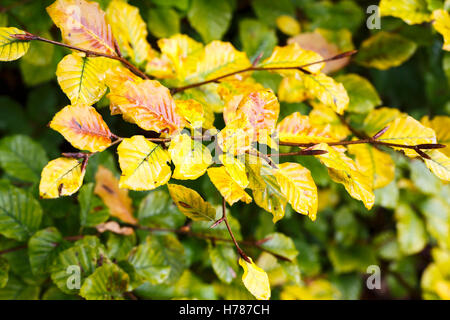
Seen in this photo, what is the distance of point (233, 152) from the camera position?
1.63 ft

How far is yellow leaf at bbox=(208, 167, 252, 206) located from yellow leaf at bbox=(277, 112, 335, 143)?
125 mm

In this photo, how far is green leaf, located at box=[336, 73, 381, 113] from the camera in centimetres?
82

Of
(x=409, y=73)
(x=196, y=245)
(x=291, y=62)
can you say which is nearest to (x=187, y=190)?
(x=291, y=62)

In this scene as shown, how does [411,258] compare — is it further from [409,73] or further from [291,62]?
[291,62]

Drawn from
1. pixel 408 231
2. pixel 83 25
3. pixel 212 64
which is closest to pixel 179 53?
pixel 212 64

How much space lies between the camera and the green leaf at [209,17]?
3.10ft

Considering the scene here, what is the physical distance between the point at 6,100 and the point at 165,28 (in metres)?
0.70

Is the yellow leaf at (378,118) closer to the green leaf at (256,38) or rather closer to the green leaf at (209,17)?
the green leaf at (256,38)

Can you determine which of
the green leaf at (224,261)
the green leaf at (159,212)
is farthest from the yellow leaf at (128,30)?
the green leaf at (224,261)

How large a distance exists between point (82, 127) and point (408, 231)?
3.98ft

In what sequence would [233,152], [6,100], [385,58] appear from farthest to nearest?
[6,100]
[385,58]
[233,152]

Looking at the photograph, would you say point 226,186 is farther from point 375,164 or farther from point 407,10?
point 407,10

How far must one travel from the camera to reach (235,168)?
19.1 inches
